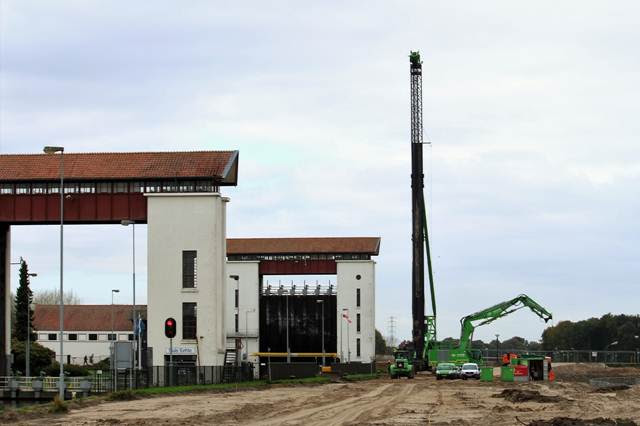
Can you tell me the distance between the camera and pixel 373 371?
11388cm

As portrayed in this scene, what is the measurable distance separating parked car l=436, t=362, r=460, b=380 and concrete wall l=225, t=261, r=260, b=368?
42.3 m

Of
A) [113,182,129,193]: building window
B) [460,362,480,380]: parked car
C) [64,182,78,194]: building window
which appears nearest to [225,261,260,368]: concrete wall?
[460,362,480,380]: parked car

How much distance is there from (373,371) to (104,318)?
2400 inches

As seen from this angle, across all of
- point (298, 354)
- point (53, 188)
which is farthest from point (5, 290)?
point (298, 354)

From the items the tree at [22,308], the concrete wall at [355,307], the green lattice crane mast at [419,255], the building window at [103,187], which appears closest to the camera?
the building window at [103,187]

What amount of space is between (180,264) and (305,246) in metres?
53.9

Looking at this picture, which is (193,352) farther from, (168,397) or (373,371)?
(373,371)

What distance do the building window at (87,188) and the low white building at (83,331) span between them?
254 ft

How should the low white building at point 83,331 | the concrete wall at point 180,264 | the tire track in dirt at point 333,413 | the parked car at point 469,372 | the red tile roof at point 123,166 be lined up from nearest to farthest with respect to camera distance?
1. the tire track in dirt at point 333,413
2. the concrete wall at point 180,264
3. the red tile roof at point 123,166
4. the parked car at point 469,372
5. the low white building at point 83,331

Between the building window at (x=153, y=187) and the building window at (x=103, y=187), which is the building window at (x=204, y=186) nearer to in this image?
the building window at (x=153, y=187)

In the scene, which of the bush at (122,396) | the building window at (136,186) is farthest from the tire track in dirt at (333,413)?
the building window at (136,186)

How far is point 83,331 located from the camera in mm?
160750

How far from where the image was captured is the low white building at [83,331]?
15862 centimetres

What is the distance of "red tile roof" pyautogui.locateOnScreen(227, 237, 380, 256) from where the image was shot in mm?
131375
